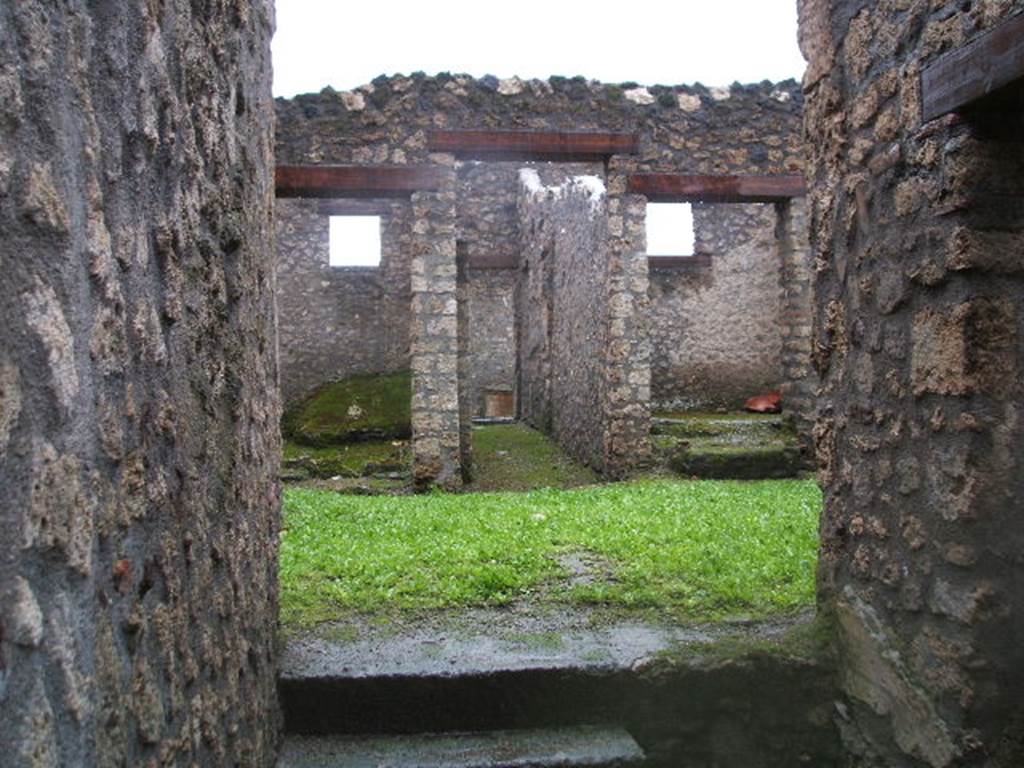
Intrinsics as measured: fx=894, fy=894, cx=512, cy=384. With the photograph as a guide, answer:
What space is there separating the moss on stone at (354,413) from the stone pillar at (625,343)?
3.23 metres

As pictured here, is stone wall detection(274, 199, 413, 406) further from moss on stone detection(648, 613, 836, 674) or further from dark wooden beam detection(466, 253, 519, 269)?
moss on stone detection(648, 613, 836, 674)

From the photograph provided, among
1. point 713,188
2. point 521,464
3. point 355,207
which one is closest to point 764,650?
point 713,188

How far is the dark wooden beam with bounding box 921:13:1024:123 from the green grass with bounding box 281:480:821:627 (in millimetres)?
2125

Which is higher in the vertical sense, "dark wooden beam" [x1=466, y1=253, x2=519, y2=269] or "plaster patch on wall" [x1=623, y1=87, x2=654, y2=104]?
"plaster patch on wall" [x1=623, y1=87, x2=654, y2=104]

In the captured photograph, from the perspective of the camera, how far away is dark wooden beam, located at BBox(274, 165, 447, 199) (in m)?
9.02

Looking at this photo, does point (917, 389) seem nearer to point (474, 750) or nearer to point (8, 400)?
point (474, 750)

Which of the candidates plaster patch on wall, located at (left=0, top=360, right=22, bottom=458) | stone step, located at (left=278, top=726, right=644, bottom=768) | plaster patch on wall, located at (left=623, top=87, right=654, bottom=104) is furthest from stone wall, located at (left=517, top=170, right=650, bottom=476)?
plaster patch on wall, located at (left=0, top=360, right=22, bottom=458)

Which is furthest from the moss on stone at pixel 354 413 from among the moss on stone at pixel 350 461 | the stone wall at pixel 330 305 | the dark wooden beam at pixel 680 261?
the dark wooden beam at pixel 680 261

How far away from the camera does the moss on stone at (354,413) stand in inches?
451

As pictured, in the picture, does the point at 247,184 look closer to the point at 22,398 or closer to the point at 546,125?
the point at 22,398

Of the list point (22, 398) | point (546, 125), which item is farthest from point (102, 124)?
point (546, 125)

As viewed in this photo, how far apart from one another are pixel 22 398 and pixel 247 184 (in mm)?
1624

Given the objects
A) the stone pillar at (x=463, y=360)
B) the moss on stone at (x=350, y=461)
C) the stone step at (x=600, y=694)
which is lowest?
the moss on stone at (x=350, y=461)

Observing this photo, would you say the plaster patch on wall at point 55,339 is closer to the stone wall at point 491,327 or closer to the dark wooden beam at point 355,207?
the dark wooden beam at point 355,207
